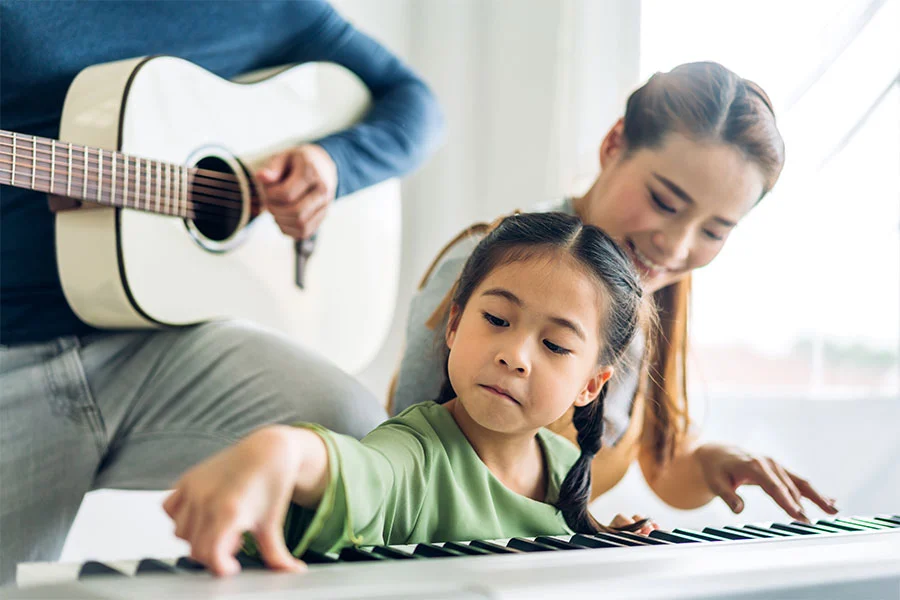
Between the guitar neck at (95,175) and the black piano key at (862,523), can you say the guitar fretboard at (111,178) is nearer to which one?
the guitar neck at (95,175)

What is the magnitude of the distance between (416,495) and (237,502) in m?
0.23

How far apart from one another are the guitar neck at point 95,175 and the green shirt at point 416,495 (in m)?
0.47

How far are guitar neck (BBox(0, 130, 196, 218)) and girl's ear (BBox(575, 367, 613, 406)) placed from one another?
1.93 ft

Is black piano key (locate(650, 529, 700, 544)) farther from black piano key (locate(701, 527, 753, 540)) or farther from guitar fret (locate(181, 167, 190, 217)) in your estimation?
guitar fret (locate(181, 167, 190, 217))

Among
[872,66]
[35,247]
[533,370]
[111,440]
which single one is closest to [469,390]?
[533,370]

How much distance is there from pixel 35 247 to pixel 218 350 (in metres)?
0.27

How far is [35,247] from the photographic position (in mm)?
1064

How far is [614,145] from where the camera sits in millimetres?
1127

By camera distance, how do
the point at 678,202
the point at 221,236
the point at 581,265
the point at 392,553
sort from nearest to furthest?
the point at 392,553
the point at 581,265
the point at 678,202
the point at 221,236

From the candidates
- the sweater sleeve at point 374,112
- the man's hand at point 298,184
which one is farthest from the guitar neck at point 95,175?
the sweater sleeve at point 374,112

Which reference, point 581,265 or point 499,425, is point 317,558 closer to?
point 499,425

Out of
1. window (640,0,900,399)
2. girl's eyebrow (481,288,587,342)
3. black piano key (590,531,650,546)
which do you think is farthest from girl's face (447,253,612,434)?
window (640,0,900,399)

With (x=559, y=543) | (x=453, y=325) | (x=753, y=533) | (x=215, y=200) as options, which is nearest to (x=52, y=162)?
(x=215, y=200)

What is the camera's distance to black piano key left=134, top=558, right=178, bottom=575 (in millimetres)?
434
